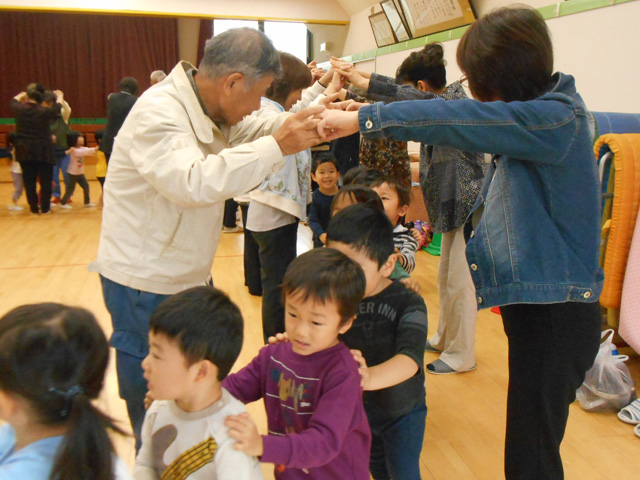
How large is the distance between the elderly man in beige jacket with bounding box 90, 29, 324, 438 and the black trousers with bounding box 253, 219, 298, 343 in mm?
936

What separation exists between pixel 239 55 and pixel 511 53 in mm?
697

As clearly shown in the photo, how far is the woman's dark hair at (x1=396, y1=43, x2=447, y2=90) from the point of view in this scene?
2586mm

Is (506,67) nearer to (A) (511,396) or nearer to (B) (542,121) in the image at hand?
(B) (542,121)

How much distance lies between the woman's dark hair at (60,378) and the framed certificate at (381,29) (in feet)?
23.5

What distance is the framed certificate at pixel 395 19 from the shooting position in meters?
6.79

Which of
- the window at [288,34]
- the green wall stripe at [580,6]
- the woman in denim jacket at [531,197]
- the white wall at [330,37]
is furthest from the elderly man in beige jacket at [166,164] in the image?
the window at [288,34]

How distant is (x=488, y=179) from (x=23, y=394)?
1197mm

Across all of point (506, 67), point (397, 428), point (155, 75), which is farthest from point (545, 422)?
point (155, 75)

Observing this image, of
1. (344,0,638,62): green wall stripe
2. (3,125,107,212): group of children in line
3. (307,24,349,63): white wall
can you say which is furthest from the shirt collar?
(307,24,349,63): white wall

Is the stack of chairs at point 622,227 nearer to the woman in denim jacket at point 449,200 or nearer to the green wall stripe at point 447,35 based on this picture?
the woman in denim jacket at point 449,200

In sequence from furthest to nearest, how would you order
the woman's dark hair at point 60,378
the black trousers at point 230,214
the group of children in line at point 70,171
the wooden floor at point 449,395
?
1. the group of children in line at point 70,171
2. the black trousers at point 230,214
3. the wooden floor at point 449,395
4. the woman's dark hair at point 60,378

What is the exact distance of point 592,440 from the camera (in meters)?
2.21

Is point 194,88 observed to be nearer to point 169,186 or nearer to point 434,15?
point 169,186

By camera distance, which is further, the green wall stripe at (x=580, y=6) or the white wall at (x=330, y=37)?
the white wall at (x=330, y=37)
